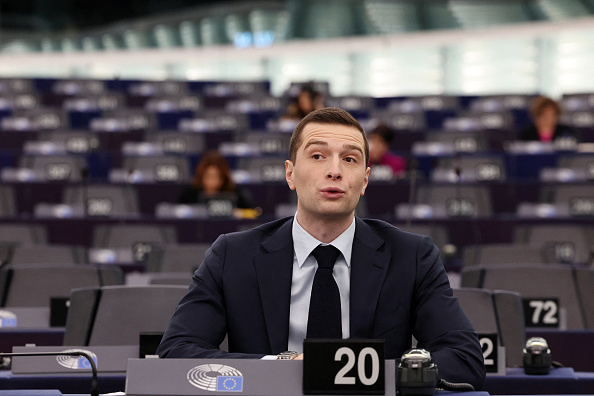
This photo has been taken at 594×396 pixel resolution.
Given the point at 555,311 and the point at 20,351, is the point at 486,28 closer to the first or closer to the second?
the point at 555,311

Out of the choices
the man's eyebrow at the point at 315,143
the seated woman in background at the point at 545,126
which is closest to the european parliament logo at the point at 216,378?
the man's eyebrow at the point at 315,143

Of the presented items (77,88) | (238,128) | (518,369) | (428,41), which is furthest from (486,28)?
(518,369)

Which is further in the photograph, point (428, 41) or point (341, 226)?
point (428, 41)

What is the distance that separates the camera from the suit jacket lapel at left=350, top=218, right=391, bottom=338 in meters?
2.38

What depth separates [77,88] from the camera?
41.4ft

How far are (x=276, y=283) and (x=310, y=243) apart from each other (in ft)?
0.44

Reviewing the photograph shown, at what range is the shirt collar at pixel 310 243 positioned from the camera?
245 cm

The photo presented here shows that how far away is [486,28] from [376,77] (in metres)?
1.64

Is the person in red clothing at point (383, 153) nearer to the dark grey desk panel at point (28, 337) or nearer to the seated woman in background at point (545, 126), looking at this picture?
the seated woman in background at point (545, 126)

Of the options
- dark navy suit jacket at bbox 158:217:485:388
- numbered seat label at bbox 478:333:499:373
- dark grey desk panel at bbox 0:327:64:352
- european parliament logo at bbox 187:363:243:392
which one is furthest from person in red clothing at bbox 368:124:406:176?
european parliament logo at bbox 187:363:243:392

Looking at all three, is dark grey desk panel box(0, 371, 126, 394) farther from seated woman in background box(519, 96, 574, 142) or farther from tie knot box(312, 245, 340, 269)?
seated woman in background box(519, 96, 574, 142)

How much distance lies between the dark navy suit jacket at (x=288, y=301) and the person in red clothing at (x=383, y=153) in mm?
5570

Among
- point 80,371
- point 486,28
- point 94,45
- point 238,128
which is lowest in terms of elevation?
point 80,371

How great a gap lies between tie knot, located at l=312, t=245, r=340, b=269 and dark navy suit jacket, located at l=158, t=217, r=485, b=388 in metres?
0.05
